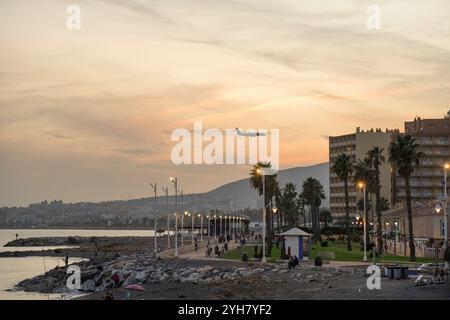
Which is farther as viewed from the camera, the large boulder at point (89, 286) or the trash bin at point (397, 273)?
the large boulder at point (89, 286)

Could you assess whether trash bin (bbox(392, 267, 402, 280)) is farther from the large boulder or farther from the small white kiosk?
the large boulder

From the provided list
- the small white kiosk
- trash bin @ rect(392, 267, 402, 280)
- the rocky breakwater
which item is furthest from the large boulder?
trash bin @ rect(392, 267, 402, 280)

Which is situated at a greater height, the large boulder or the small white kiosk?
the small white kiosk

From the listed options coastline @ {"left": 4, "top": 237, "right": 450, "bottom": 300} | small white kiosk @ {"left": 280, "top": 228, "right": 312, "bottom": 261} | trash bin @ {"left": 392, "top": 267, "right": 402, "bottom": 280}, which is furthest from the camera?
small white kiosk @ {"left": 280, "top": 228, "right": 312, "bottom": 261}

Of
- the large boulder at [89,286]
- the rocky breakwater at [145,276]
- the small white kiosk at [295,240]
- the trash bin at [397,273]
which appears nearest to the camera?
the trash bin at [397,273]

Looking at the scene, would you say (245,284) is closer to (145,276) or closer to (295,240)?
(295,240)

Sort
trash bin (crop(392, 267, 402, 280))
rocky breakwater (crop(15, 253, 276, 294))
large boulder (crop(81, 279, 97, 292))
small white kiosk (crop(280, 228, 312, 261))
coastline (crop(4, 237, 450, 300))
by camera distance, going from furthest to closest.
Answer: large boulder (crop(81, 279, 97, 292)) < small white kiosk (crop(280, 228, 312, 261)) < rocky breakwater (crop(15, 253, 276, 294)) < trash bin (crop(392, 267, 402, 280)) < coastline (crop(4, 237, 450, 300))

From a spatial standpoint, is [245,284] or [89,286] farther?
[89,286]


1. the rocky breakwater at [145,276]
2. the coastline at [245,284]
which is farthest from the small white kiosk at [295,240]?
the rocky breakwater at [145,276]

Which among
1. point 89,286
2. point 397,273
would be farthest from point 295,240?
point 397,273

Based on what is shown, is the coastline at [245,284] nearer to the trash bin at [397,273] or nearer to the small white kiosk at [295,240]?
the trash bin at [397,273]

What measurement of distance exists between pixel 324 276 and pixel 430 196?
504 ft
